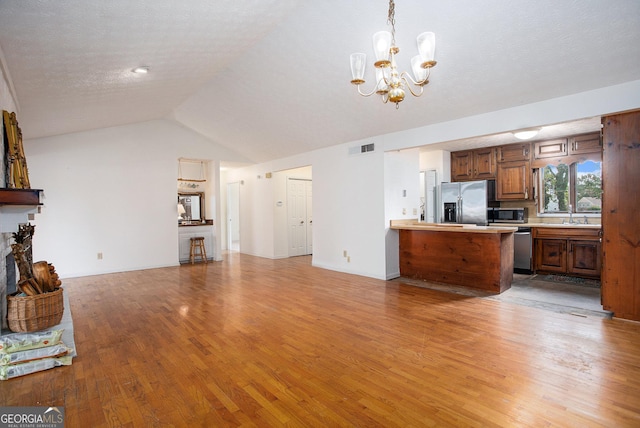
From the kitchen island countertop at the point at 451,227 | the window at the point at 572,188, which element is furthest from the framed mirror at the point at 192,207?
the window at the point at 572,188

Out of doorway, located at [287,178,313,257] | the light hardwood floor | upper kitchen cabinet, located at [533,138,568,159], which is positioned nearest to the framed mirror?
doorway, located at [287,178,313,257]

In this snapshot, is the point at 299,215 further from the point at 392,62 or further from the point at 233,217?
the point at 392,62

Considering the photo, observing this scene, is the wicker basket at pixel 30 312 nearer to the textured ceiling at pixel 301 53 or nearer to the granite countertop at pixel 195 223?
the textured ceiling at pixel 301 53

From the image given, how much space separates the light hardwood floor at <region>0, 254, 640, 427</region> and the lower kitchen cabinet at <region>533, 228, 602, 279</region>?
2223 mm

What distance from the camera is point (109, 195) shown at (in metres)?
6.53

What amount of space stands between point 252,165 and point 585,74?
7.00 m

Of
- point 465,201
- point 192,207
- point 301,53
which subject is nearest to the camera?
point 301,53

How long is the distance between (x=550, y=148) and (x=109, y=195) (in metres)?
8.22

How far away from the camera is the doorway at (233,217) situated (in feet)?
32.8

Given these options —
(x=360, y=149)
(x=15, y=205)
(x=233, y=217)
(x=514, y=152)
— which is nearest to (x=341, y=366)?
(x=15, y=205)

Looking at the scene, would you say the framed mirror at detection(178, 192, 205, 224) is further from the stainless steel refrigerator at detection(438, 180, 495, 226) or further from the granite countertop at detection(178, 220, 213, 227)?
the stainless steel refrigerator at detection(438, 180, 495, 226)

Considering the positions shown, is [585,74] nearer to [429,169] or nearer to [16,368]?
[429,169]

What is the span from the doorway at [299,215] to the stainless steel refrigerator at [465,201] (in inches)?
133

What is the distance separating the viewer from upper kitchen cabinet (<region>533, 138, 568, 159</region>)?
5.61m
